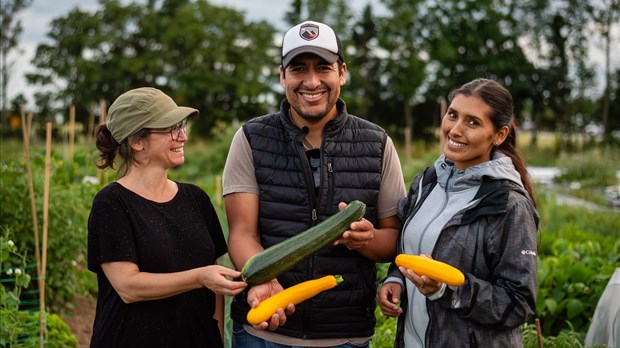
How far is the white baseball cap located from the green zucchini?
2.21 ft

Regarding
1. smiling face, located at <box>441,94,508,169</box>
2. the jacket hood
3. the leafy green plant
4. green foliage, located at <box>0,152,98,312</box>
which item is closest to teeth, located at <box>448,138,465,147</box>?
smiling face, located at <box>441,94,508,169</box>

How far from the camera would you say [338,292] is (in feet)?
11.0

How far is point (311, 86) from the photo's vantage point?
3.32 m

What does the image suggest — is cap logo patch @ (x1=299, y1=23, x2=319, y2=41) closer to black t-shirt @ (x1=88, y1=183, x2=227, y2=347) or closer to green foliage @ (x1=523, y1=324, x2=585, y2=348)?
black t-shirt @ (x1=88, y1=183, x2=227, y2=347)

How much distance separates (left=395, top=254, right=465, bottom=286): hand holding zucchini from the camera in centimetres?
285

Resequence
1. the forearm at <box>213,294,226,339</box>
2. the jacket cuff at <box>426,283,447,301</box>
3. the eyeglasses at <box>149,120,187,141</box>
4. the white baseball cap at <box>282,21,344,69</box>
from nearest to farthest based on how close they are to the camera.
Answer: the jacket cuff at <box>426,283,447,301</box>, the eyeglasses at <box>149,120,187,141</box>, the white baseball cap at <box>282,21,344,69</box>, the forearm at <box>213,294,226,339</box>

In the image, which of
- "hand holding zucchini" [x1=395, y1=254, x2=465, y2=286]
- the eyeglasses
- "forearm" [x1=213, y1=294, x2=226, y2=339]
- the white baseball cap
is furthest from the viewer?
"forearm" [x1=213, y1=294, x2=226, y2=339]

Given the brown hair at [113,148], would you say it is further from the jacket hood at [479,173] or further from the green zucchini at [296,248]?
the jacket hood at [479,173]

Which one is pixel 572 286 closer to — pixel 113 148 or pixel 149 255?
pixel 149 255

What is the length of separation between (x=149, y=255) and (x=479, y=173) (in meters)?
1.36

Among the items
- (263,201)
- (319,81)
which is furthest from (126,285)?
(319,81)

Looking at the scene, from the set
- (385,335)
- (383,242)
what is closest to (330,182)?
(383,242)

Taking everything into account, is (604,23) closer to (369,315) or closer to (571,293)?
(571,293)

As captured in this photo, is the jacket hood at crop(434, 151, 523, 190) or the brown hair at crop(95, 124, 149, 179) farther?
the brown hair at crop(95, 124, 149, 179)
